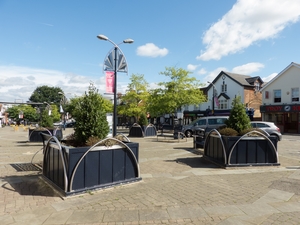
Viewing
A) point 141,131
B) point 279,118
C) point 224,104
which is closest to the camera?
point 141,131

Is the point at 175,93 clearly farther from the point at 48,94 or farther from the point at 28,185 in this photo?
the point at 48,94

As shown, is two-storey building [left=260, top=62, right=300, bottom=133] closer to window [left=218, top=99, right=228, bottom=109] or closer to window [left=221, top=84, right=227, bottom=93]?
window [left=218, top=99, right=228, bottom=109]

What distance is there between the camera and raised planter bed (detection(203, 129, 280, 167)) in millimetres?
7504

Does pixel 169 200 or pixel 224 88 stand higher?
pixel 224 88

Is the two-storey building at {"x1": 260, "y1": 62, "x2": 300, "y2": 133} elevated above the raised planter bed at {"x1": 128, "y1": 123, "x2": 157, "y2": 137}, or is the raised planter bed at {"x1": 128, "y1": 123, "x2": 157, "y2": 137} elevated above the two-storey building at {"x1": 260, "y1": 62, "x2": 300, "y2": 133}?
the two-storey building at {"x1": 260, "y1": 62, "x2": 300, "y2": 133}

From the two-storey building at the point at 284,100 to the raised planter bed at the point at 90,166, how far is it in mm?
27540

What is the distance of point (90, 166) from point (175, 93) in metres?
19.5

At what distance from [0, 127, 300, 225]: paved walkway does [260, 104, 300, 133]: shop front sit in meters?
24.3

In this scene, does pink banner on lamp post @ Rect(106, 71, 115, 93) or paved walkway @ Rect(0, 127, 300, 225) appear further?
pink banner on lamp post @ Rect(106, 71, 115, 93)

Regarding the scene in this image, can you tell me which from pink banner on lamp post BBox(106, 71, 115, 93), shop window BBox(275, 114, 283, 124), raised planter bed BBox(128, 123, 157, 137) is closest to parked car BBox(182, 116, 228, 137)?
raised planter bed BBox(128, 123, 157, 137)

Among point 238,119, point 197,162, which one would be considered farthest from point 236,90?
point 197,162

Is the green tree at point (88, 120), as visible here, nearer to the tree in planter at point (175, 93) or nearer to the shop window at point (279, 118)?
the tree in planter at point (175, 93)

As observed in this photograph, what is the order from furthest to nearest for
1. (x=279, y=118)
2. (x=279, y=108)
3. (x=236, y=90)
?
(x=236, y=90)
(x=279, y=118)
(x=279, y=108)

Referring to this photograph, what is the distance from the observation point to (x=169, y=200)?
465cm
